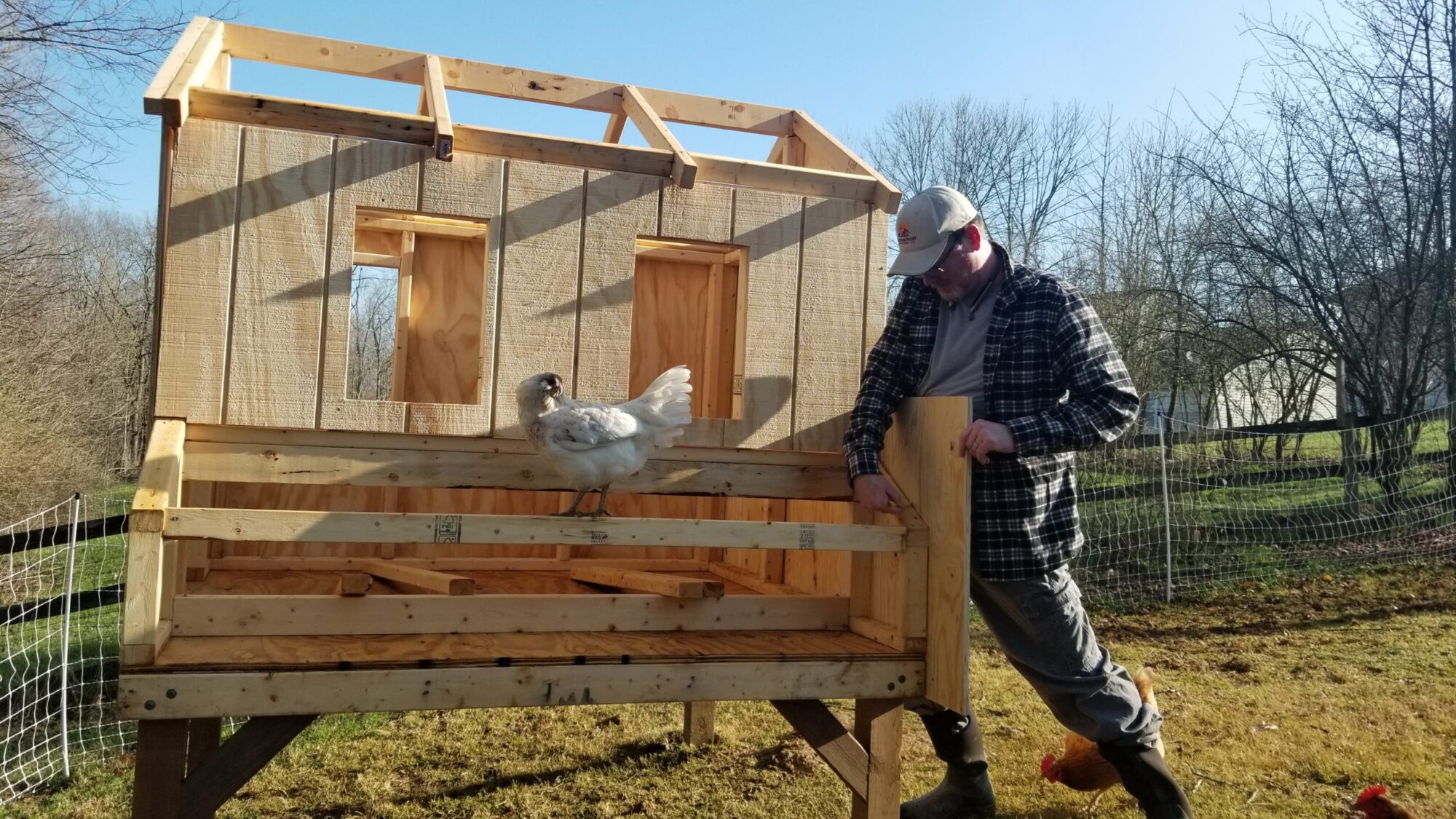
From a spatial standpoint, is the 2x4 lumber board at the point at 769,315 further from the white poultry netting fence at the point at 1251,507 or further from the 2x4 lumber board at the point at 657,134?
the white poultry netting fence at the point at 1251,507

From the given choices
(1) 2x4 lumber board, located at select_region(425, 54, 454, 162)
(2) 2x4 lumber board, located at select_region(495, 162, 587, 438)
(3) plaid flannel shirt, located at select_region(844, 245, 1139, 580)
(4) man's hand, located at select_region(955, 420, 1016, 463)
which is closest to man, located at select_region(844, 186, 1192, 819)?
(3) plaid flannel shirt, located at select_region(844, 245, 1139, 580)

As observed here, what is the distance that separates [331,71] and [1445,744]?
230 inches

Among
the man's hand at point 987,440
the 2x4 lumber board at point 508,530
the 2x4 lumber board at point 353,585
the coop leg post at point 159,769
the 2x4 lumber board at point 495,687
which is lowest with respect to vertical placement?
the coop leg post at point 159,769

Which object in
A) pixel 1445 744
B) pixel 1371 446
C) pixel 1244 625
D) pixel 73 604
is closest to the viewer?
pixel 1445 744

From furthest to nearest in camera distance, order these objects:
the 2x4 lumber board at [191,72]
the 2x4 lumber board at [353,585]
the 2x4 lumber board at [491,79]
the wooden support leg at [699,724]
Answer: the wooden support leg at [699,724] < the 2x4 lumber board at [491,79] < the 2x4 lumber board at [353,585] < the 2x4 lumber board at [191,72]

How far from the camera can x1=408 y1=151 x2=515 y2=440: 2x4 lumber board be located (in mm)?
2904

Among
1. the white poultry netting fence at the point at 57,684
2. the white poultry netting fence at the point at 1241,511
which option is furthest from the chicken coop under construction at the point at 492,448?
the white poultry netting fence at the point at 1241,511

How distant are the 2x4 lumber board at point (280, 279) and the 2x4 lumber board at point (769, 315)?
51.9 inches

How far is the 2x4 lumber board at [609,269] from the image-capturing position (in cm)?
309

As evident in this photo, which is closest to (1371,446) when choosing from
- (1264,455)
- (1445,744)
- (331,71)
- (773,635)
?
(1264,455)

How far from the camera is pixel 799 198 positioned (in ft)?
10.8

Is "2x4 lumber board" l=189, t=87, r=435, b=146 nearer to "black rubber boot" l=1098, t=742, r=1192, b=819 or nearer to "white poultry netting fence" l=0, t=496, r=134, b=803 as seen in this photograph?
"white poultry netting fence" l=0, t=496, r=134, b=803

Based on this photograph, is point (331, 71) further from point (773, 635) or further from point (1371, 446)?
point (1371, 446)

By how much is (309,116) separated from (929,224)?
1894mm
